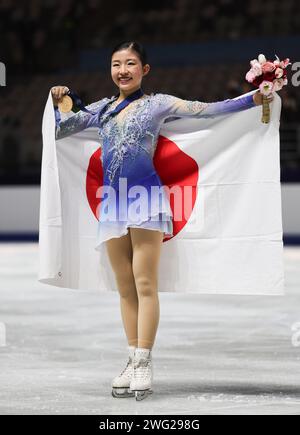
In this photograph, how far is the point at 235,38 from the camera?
1728cm

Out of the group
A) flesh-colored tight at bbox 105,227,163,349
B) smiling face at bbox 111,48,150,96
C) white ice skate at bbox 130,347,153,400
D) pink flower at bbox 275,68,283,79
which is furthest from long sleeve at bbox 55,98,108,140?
white ice skate at bbox 130,347,153,400

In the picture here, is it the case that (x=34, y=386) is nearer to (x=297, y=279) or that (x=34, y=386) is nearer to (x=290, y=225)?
(x=297, y=279)

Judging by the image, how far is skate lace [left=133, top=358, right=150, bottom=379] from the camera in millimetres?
4406

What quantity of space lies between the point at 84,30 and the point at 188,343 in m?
13.2

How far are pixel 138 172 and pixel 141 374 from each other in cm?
85

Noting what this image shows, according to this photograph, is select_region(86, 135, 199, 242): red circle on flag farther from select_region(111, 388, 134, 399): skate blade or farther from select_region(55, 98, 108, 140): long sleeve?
select_region(111, 388, 134, 399): skate blade

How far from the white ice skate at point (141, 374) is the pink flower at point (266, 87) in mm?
1185

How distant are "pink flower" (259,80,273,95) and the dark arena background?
1275 mm

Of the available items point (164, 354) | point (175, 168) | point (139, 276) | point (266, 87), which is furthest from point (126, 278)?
point (164, 354)

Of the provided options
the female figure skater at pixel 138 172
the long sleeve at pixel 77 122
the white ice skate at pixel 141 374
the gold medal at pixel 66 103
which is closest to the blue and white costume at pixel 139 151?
the female figure skater at pixel 138 172

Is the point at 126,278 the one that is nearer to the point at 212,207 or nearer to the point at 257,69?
the point at 212,207

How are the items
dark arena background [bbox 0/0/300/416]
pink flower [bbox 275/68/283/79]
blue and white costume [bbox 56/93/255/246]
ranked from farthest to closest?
dark arena background [bbox 0/0/300/416] < blue and white costume [bbox 56/93/255/246] < pink flower [bbox 275/68/283/79]

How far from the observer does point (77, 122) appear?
15.1 feet

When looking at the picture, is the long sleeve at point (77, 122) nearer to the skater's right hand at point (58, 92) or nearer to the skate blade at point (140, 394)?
the skater's right hand at point (58, 92)
